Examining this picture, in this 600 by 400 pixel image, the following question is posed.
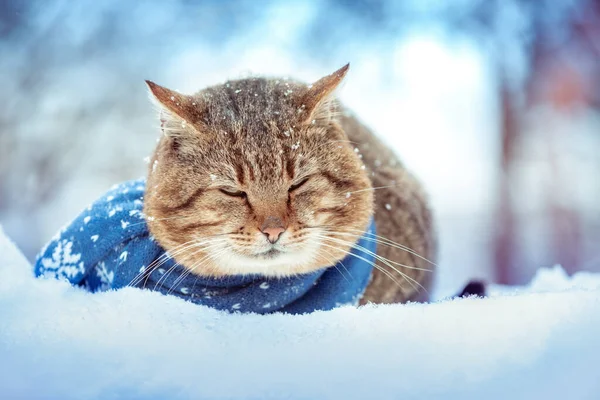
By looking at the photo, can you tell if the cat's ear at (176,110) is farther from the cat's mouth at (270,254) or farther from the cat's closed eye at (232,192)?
the cat's mouth at (270,254)

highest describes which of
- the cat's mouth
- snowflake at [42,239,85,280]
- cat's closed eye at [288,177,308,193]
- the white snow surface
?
cat's closed eye at [288,177,308,193]

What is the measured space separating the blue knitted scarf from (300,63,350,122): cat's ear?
0.29 m

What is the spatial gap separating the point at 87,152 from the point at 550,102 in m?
2.04

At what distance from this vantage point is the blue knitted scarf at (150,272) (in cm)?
118

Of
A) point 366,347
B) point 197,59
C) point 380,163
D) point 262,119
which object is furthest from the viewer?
point 197,59

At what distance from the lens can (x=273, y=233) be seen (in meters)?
1.07

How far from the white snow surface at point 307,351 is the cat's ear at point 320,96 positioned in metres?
0.43

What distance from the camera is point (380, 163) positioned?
5.29 ft

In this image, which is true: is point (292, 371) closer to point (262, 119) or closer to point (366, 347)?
point (366, 347)

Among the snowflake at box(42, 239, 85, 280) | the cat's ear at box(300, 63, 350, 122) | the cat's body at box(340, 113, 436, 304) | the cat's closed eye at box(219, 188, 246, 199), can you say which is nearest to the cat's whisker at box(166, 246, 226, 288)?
the cat's closed eye at box(219, 188, 246, 199)

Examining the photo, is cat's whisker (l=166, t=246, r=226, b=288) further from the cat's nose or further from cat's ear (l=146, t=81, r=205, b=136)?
cat's ear (l=146, t=81, r=205, b=136)

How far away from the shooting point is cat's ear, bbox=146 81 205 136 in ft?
3.64

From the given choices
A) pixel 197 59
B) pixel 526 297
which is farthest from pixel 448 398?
pixel 197 59

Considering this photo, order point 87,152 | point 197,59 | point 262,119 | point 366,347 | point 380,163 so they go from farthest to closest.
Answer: point 87,152 → point 197,59 → point 380,163 → point 262,119 → point 366,347
